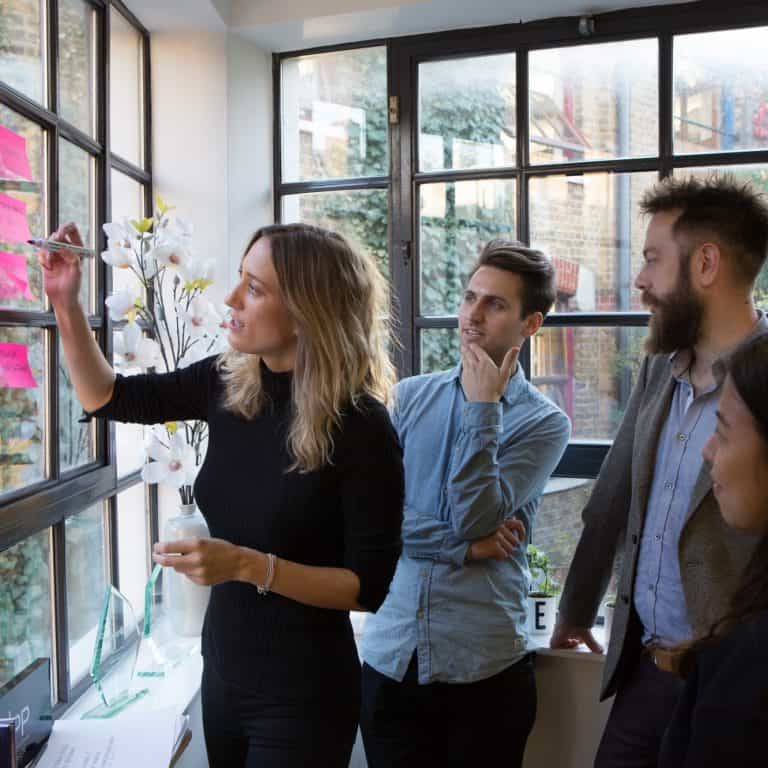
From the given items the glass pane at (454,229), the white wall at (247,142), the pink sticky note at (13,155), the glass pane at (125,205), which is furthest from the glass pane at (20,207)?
the glass pane at (454,229)

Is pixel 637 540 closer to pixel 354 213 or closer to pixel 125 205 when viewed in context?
pixel 354 213

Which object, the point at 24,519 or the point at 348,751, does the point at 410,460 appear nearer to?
the point at 348,751

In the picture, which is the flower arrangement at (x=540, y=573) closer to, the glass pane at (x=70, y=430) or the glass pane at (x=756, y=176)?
the glass pane at (x=756, y=176)

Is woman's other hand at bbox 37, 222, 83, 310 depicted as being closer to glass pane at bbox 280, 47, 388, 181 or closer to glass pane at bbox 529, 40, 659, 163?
glass pane at bbox 280, 47, 388, 181

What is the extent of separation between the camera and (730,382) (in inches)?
45.4

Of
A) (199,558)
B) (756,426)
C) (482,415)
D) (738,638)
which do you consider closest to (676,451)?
(482,415)

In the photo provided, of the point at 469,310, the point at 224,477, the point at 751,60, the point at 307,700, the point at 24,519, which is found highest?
the point at 751,60

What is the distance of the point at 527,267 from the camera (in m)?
2.02

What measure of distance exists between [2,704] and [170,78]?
201 centimetres

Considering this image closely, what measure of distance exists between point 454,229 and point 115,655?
1607 millimetres

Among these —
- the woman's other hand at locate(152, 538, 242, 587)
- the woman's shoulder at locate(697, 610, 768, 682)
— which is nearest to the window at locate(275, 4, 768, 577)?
the woman's other hand at locate(152, 538, 242, 587)

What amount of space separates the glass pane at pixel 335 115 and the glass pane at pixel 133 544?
1195mm

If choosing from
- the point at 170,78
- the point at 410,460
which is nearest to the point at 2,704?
the point at 410,460

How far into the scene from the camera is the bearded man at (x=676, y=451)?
1.66 m
